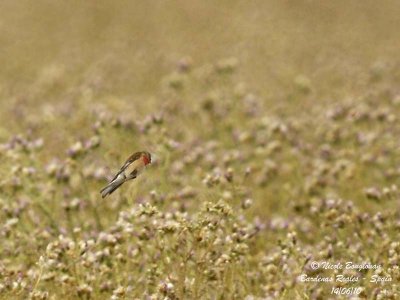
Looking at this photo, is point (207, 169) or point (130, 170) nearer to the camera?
point (130, 170)

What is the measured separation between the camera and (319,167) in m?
8.63

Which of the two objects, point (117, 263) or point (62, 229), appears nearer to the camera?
point (117, 263)

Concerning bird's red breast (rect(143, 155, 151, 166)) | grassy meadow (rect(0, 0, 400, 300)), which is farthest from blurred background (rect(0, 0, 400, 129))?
bird's red breast (rect(143, 155, 151, 166))

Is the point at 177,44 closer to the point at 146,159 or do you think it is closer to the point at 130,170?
the point at 146,159

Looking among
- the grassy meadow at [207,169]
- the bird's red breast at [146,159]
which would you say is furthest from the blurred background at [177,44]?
the bird's red breast at [146,159]

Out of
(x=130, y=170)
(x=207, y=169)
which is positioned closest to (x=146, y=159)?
(x=130, y=170)

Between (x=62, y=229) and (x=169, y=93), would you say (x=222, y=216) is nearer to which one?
(x=62, y=229)

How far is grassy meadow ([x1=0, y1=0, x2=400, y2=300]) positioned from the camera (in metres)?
5.93

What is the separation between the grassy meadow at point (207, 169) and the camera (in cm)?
593

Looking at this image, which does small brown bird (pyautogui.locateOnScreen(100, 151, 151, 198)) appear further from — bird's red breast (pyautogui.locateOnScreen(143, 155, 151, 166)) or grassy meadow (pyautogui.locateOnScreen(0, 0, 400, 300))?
grassy meadow (pyautogui.locateOnScreen(0, 0, 400, 300))

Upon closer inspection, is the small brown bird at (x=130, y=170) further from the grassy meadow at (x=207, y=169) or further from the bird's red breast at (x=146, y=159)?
the grassy meadow at (x=207, y=169)

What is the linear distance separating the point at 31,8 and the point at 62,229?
52.3ft

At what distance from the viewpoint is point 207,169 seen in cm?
897

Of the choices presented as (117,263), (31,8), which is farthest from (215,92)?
(31,8)
